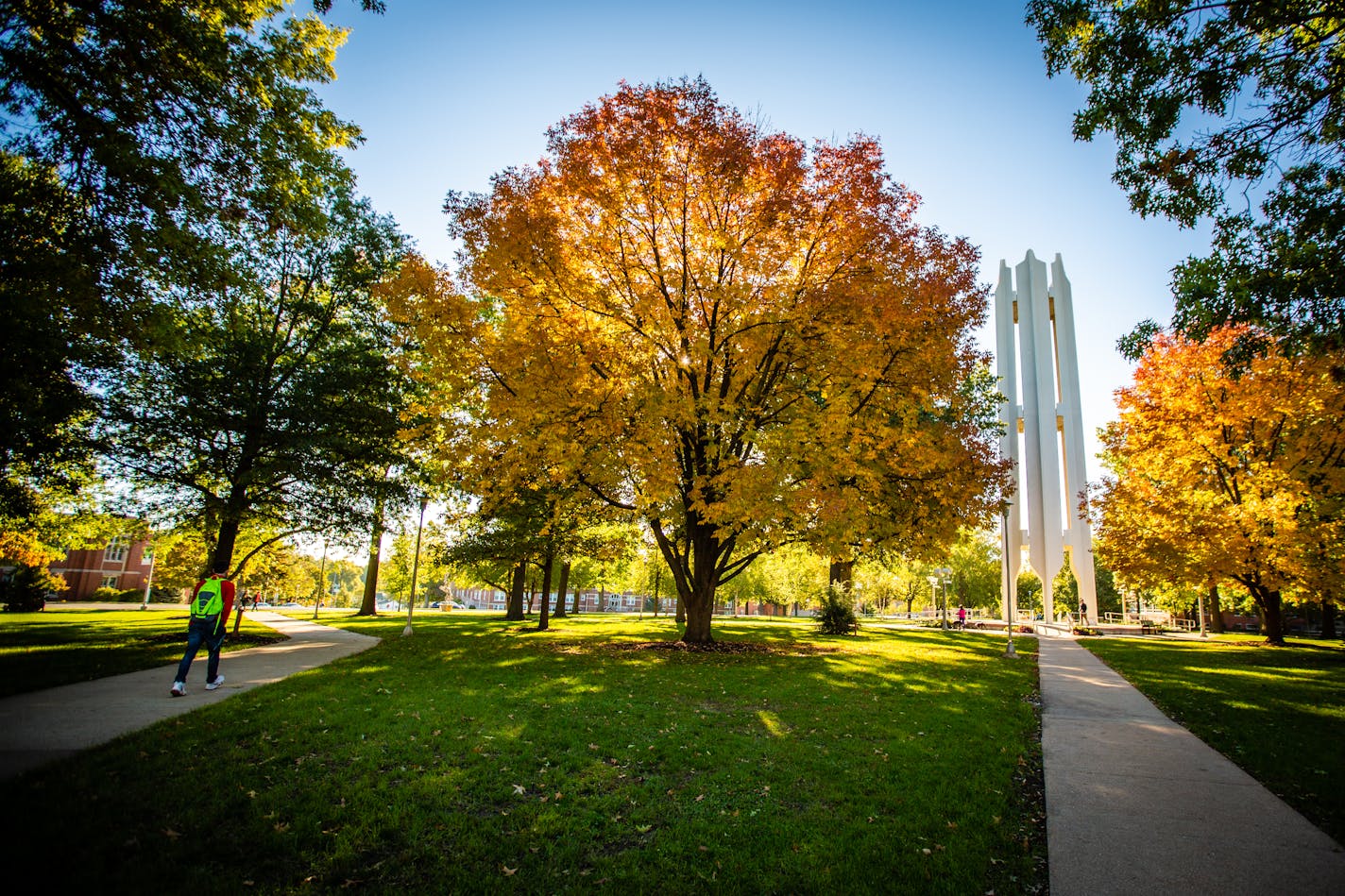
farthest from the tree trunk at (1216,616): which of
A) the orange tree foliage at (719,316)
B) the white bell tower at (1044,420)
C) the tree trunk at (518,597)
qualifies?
the tree trunk at (518,597)

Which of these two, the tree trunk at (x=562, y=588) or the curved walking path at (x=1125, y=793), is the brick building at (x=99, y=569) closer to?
the tree trunk at (x=562, y=588)

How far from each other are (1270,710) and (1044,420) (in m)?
42.3

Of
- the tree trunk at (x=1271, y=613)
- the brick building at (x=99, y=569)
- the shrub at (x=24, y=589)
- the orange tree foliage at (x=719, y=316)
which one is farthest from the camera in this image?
the brick building at (x=99, y=569)

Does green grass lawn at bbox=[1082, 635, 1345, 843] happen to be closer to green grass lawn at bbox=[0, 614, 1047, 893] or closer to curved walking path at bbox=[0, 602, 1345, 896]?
curved walking path at bbox=[0, 602, 1345, 896]

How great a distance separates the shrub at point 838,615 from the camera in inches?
1030

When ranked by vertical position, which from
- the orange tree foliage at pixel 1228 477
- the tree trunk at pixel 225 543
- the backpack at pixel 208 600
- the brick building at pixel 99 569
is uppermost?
the orange tree foliage at pixel 1228 477

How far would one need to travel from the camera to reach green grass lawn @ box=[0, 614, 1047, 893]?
3.80 meters

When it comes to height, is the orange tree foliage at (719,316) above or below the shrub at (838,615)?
above

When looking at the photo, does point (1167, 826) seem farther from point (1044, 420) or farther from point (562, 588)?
point (1044, 420)

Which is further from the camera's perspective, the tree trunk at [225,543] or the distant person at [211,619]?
the tree trunk at [225,543]

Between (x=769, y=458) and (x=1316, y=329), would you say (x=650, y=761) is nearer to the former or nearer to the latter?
(x=769, y=458)

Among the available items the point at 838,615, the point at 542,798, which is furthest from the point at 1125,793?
the point at 838,615

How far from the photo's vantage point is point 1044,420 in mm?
46250

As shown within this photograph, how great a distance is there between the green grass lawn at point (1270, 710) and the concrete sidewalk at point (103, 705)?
1146cm
